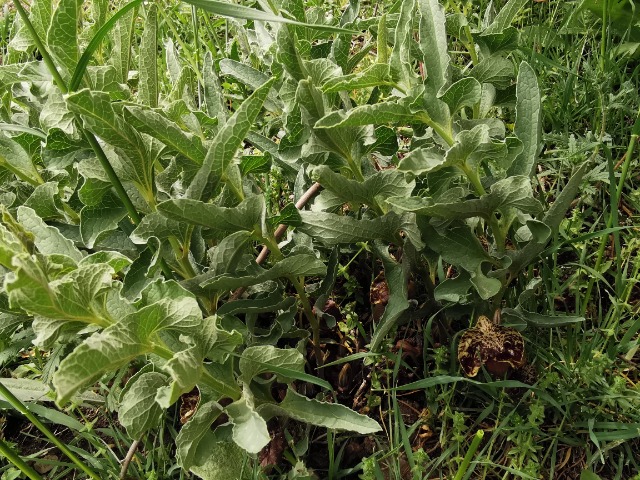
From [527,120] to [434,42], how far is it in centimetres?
31

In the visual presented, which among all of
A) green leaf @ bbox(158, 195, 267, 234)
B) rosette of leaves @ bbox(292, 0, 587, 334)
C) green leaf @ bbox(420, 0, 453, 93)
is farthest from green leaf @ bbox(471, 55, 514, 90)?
green leaf @ bbox(158, 195, 267, 234)

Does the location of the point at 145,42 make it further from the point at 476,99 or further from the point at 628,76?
the point at 628,76

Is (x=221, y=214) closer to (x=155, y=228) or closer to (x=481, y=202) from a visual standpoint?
(x=155, y=228)

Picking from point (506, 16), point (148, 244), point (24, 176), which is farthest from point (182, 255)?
point (506, 16)

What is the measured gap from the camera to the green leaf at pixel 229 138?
1444mm

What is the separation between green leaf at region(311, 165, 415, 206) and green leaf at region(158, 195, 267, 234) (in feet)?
0.53

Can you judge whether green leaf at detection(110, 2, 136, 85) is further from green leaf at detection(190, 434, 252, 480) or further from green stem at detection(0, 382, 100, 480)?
green leaf at detection(190, 434, 252, 480)

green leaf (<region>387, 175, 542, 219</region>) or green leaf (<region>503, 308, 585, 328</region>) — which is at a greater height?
green leaf (<region>387, 175, 542, 219</region>)

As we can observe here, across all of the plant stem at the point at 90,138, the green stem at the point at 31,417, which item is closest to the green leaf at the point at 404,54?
the plant stem at the point at 90,138

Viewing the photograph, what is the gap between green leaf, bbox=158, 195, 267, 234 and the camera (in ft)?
4.59

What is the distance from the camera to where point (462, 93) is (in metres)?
1.53

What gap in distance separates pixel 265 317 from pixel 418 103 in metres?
0.87

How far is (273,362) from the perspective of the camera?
1527 mm

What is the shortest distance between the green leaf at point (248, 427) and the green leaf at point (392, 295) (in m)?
0.36
